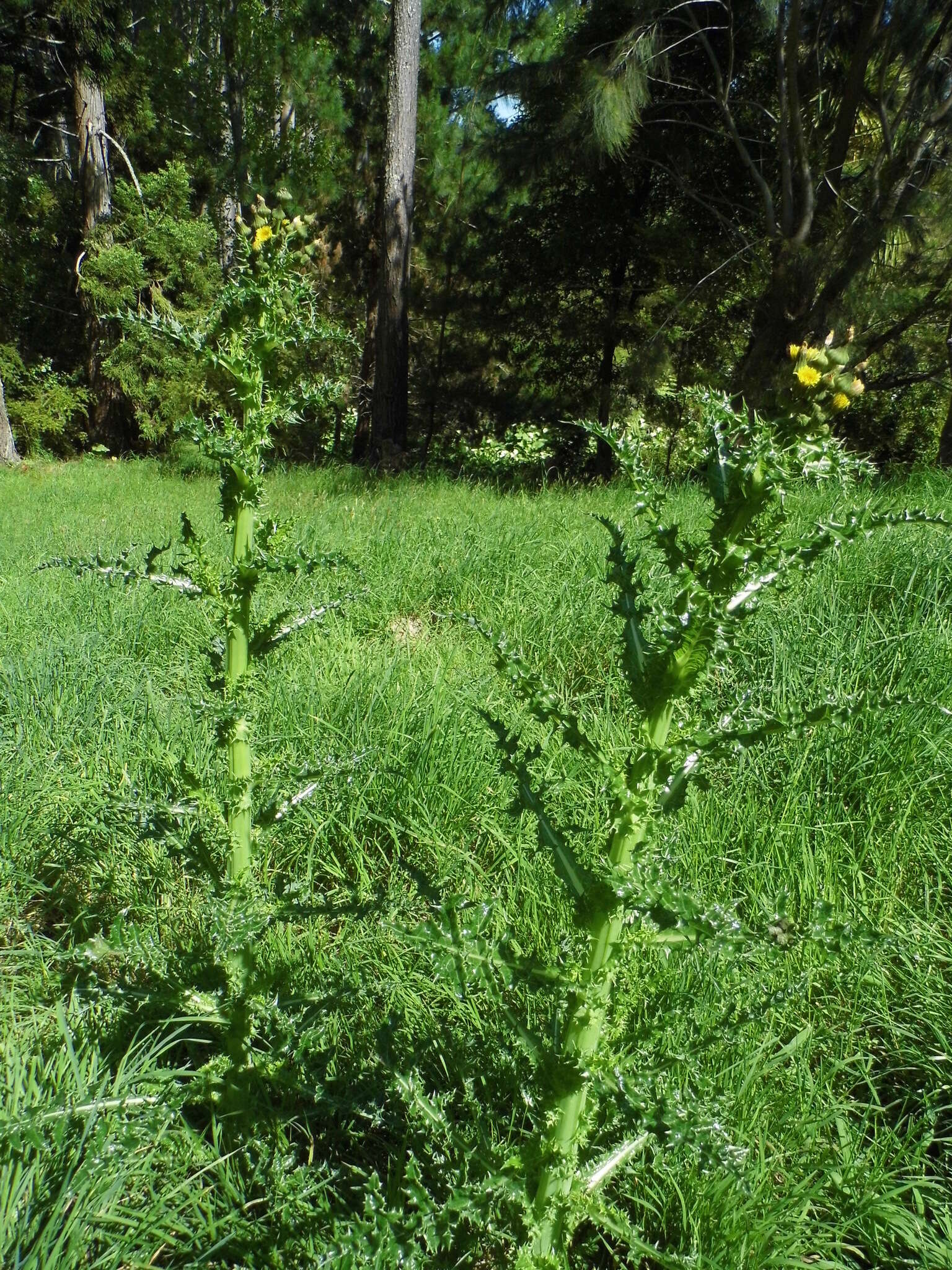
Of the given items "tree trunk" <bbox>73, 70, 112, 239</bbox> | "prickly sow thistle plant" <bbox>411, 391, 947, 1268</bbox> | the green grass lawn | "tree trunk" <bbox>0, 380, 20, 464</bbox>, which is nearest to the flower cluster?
"prickly sow thistle plant" <bbox>411, 391, 947, 1268</bbox>

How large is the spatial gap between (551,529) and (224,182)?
35.6 ft

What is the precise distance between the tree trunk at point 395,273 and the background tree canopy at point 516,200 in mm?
340

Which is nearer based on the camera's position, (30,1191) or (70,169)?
(30,1191)

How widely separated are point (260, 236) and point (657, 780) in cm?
110

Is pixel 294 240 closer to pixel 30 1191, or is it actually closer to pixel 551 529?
pixel 30 1191

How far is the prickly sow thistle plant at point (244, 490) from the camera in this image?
4.50 ft

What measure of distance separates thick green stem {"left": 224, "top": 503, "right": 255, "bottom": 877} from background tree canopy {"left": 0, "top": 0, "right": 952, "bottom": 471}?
4.64m

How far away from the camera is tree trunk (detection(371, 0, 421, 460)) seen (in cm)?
845

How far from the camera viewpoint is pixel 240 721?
4.61ft

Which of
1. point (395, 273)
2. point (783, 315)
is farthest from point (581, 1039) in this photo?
point (395, 273)

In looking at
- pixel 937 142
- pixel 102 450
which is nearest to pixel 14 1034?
pixel 937 142

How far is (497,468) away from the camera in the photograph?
31.7ft

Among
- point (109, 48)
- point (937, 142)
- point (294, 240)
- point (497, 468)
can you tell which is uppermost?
point (109, 48)

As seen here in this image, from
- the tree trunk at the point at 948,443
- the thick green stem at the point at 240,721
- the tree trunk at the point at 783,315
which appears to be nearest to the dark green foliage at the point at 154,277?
the tree trunk at the point at 783,315
